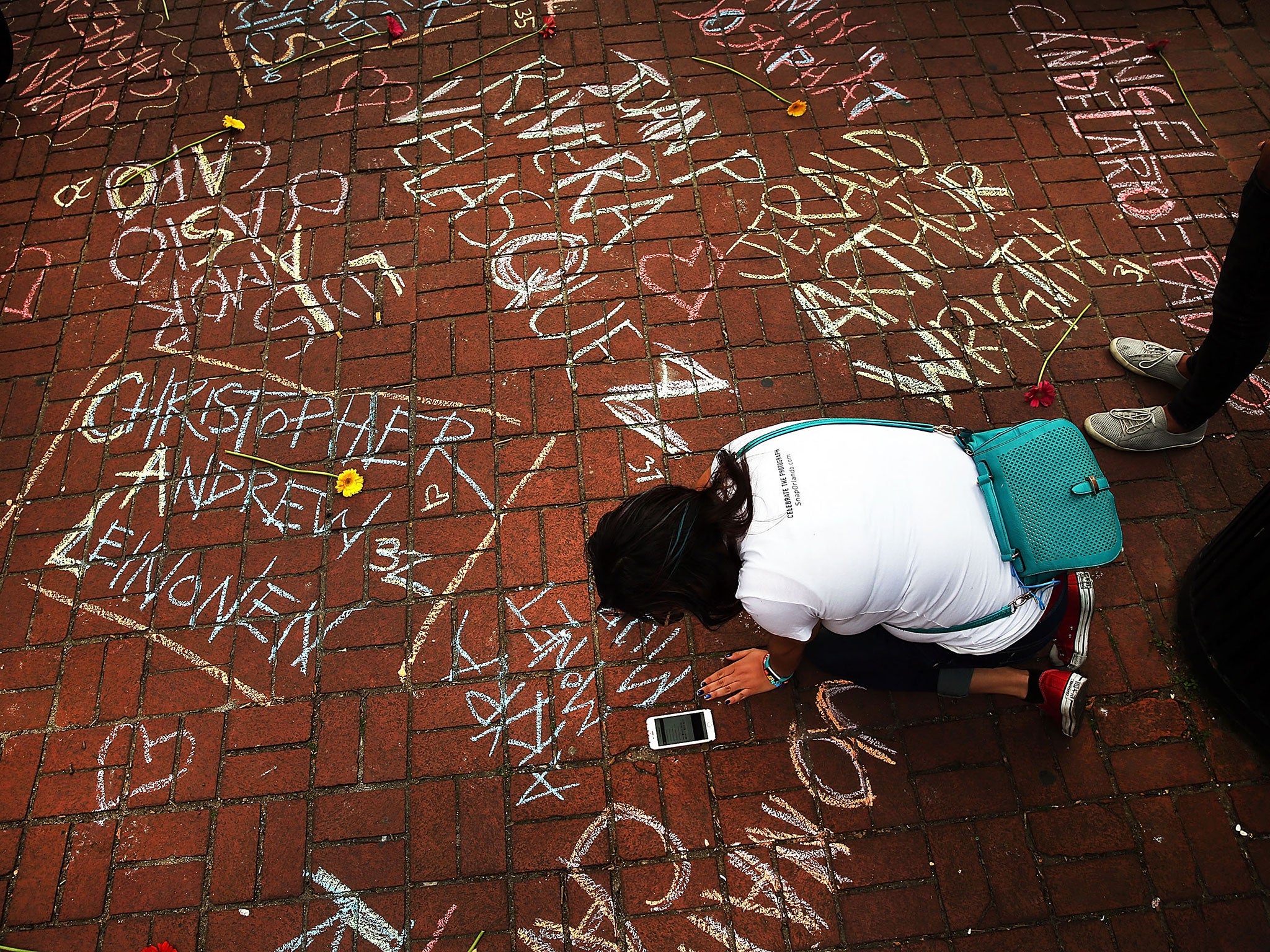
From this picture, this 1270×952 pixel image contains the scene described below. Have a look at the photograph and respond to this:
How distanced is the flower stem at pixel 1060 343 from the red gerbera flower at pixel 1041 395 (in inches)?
1.6

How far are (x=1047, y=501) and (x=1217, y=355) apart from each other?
4.53 ft

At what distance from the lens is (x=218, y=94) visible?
4938mm

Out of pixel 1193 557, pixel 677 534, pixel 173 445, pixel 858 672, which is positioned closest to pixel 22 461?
pixel 173 445

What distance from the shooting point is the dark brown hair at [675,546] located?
7.25ft

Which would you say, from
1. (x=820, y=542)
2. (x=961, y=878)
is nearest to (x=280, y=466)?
(x=820, y=542)

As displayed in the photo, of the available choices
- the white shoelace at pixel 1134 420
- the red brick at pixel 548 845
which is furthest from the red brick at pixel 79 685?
the white shoelace at pixel 1134 420

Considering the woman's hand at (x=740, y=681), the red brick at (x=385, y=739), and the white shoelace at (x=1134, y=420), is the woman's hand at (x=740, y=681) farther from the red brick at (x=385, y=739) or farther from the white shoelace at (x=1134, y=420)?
the white shoelace at (x=1134, y=420)

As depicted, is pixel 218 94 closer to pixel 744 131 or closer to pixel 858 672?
pixel 744 131

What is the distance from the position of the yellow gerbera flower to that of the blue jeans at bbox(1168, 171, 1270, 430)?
3.51m

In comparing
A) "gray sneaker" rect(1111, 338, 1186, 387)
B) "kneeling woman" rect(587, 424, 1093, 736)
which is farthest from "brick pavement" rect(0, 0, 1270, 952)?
"kneeling woman" rect(587, 424, 1093, 736)

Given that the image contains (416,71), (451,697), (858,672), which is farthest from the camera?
(416,71)

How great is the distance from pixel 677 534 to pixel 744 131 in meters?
3.19

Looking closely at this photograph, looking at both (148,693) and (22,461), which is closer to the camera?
(148,693)

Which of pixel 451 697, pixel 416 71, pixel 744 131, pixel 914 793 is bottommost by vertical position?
pixel 914 793
